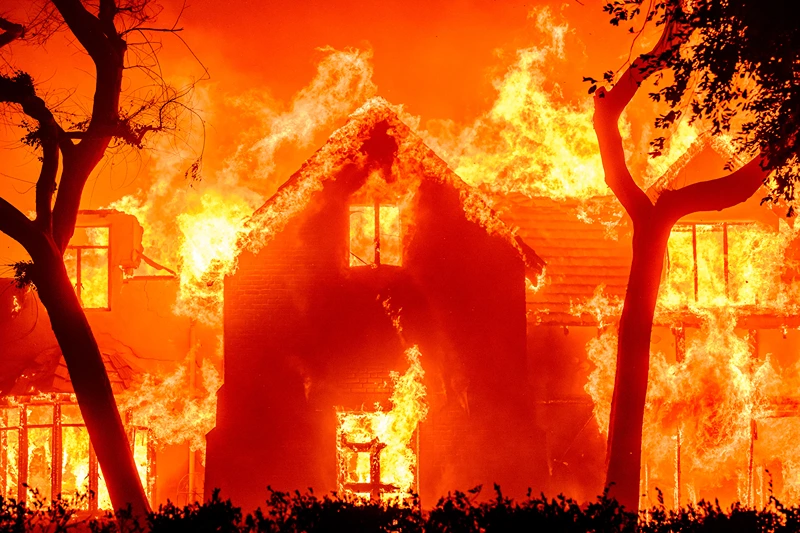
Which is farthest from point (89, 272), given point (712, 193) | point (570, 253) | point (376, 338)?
point (712, 193)

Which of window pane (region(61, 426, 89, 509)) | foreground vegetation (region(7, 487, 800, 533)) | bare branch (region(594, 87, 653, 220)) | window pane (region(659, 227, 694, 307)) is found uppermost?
bare branch (region(594, 87, 653, 220))

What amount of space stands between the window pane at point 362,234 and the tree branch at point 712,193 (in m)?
6.42

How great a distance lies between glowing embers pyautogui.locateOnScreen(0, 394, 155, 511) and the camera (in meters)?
19.3

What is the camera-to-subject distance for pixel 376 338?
641 inches

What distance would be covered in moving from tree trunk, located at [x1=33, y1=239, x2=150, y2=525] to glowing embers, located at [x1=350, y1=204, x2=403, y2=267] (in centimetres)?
624

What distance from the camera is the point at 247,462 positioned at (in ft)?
52.3

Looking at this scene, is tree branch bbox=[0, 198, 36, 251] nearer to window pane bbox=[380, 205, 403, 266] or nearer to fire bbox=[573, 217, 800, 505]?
window pane bbox=[380, 205, 403, 266]

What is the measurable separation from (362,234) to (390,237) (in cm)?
65

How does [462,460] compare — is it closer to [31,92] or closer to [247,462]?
[247,462]

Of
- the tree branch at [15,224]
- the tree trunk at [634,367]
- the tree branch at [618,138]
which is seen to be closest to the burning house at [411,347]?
the tree trunk at [634,367]

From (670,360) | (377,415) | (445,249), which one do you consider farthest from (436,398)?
(670,360)

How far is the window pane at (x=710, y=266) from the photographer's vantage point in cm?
1936

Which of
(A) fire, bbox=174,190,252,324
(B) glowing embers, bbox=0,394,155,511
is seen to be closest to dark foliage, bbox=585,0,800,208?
(A) fire, bbox=174,190,252,324

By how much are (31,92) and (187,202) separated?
1533 centimetres
